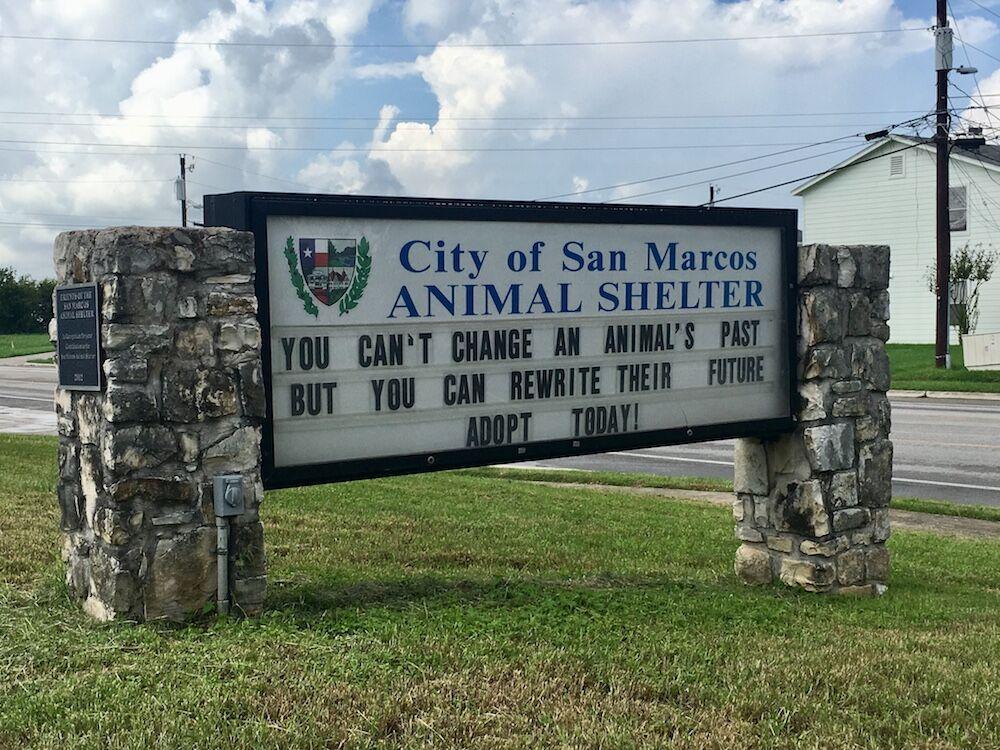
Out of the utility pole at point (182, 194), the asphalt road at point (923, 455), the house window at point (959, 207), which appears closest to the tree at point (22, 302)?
the utility pole at point (182, 194)

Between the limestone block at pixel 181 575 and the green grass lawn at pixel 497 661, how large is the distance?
0.41ft

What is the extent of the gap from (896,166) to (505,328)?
3637cm

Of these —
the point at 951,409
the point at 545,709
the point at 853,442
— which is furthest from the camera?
the point at 951,409

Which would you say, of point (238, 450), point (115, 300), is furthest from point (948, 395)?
point (115, 300)

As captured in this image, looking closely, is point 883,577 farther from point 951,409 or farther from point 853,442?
point 951,409

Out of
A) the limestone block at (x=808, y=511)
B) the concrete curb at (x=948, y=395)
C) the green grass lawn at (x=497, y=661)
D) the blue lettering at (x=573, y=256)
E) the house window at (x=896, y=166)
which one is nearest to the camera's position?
the green grass lawn at (x=497, y=661)

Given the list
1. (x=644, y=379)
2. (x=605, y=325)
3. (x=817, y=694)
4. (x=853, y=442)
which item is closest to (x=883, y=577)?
(x=853, y=442)

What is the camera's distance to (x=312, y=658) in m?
4.69

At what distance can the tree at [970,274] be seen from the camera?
109ft

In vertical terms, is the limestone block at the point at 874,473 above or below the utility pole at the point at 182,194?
below

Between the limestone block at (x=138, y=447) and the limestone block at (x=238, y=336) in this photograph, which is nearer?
the limestone block at (x=138, y=447)

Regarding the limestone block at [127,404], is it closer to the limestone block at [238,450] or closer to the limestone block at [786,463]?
the limestone block at [238,450]

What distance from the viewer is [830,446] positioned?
763 centimetres

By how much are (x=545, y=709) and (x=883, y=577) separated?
4653 millimetres
